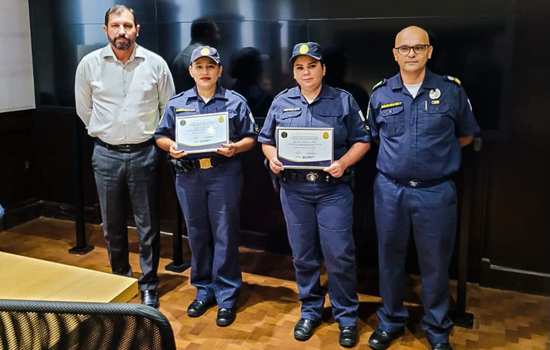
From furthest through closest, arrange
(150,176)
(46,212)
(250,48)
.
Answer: (46,212) → (250,48) → (150,176)

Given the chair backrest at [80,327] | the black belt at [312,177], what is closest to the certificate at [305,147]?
the black belt at [312,177]

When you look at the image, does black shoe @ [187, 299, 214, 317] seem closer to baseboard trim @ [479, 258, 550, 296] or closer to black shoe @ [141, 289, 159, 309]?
black shoe @ [141, 289, 159, 309]

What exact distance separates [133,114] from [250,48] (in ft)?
3.11

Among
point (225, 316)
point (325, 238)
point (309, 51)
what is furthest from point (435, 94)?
point (225, 316)

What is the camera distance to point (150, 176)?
3.24 meters

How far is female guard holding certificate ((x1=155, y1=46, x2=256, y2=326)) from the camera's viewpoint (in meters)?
2.97

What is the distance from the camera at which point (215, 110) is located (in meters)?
3.00

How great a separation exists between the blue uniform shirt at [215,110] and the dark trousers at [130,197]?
0.24 m

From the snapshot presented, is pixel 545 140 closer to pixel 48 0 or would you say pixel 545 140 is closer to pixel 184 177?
pixel 184 177

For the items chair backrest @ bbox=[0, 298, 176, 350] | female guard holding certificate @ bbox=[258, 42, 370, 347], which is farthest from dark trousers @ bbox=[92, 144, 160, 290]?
chair backrest @ bbox=[0, 298, 176, 350]

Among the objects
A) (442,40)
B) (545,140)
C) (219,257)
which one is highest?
(442,40)

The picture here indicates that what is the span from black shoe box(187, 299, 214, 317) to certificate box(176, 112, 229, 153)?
2.90ft

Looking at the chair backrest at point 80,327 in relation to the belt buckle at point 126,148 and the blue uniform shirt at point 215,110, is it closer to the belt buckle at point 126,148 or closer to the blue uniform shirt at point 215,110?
the blue uniform shirt at point 215,110

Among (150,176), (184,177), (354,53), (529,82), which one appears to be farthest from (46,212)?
(529,82)
